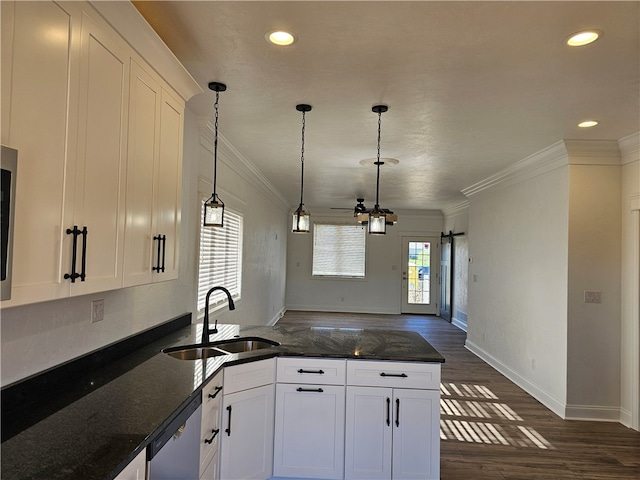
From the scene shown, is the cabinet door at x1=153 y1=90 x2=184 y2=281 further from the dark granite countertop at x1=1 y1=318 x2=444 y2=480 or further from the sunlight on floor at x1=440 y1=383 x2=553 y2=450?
the sunlight on floor at x1=440 y1=383 x2=553 y2=450

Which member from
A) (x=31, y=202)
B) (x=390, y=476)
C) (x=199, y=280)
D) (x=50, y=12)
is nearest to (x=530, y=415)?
(x=390, y=476)

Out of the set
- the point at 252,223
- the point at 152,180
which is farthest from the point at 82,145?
the point at 252,223

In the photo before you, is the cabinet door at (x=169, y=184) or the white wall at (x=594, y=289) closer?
the cabinet door at (x=169, y=184)

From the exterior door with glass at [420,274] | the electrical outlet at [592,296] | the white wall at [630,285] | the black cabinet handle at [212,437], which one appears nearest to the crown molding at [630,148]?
the white wall at [630,285]

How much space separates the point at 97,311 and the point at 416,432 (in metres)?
1.97

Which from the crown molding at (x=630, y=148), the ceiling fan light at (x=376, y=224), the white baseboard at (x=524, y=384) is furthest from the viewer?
the white baseboard at (x=524, y=384)

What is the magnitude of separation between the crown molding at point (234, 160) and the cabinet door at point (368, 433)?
2.38m

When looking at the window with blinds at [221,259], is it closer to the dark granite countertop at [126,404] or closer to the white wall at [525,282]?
the dark granite countertop at [126,404]

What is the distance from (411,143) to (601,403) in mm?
3156

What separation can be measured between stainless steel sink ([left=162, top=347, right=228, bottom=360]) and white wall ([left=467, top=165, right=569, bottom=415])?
3362 millimetres

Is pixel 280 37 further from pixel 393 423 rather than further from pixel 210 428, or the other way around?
pixel 393 423

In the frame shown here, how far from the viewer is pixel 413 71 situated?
7.86 ft

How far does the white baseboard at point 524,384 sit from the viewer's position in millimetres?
3946

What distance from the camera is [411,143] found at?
3.98 meters
